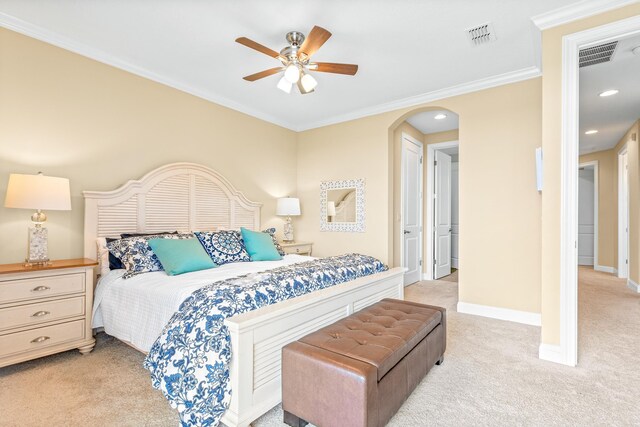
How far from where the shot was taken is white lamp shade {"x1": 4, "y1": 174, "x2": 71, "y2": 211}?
7.55 feet

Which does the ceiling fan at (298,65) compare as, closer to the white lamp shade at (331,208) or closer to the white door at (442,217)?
the white lamp shade at (331,208)

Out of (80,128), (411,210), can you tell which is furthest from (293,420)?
(411,210)

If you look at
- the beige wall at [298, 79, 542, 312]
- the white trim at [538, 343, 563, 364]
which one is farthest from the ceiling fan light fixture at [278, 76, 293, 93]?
the white trim at [538, 343, 563, 364]

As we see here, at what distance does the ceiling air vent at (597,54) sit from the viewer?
2678mm

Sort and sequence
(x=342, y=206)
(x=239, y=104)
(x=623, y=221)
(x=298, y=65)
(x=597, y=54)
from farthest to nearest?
(x=623, y=221), (x=342, y=206), (x=239, y=104), (x=597, y=54), (x=298, y=65)

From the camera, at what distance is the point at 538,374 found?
7.34ft

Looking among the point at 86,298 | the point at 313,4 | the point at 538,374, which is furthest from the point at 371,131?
the point at 86,298

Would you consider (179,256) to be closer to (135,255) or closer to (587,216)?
(135,255)

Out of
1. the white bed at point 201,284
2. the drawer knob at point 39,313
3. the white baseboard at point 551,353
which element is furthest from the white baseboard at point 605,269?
the drawer knob at point 39,313

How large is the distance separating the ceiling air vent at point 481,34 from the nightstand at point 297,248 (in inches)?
122

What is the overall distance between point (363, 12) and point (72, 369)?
3.43 m

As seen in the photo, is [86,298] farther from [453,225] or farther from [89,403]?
[453,225]

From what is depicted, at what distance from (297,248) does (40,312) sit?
9.35ft

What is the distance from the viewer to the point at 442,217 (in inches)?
233
